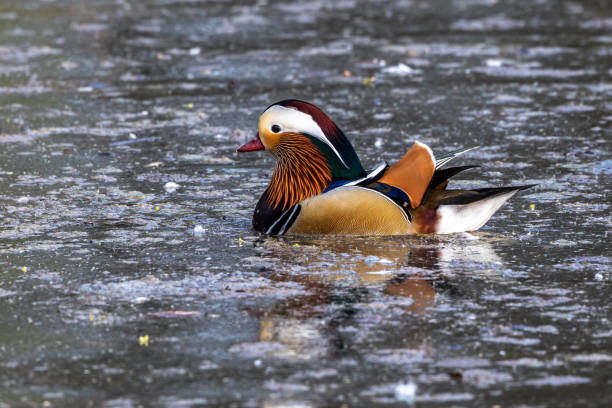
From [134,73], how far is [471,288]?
7527 mm

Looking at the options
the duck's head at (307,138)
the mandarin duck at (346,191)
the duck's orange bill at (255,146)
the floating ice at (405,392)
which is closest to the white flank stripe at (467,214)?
the mandarin duck at (346,191)

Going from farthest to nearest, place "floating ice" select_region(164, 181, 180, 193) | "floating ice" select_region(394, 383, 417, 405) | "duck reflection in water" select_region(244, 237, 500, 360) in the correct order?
1. "floating ice" select_region(164, 181, 180, 193)
2. "duck reflection in water" select_region(244, 237, 500, 360)
3. "floating ice" select_region(394, 383, 417, 405)

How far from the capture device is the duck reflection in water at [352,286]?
200 inches

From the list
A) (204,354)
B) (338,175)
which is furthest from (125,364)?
(338,175)

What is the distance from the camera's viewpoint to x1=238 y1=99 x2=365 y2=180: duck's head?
685 centimetres

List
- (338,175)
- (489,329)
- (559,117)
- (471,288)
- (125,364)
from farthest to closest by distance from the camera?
(559,117) < (338,175) < (471,288) < (489,329) < (125,364)

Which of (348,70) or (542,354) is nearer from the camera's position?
(542,354)

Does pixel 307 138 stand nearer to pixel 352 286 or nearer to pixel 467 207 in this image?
pixel 467 207

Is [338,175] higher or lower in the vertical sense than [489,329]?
higher

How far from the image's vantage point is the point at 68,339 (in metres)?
5.10

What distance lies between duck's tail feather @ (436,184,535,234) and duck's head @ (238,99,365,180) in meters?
0.56

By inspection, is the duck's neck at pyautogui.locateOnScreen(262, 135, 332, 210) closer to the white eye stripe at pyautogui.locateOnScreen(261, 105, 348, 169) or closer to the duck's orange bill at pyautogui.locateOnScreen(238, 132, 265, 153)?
the white eye stripe at pyautogui.locateOnScreen(261, 105, 348, 169)

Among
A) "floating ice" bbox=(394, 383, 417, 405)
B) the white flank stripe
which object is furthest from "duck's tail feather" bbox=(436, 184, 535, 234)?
"floating ice" bbox=(394, 383, 417, 405)

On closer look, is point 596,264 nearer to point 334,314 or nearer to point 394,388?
point 334,314
